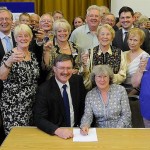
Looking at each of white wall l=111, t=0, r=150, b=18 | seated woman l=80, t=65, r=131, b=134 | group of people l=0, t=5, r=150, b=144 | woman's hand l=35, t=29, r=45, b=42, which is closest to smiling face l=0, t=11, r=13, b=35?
group of people l=0, t=5, r=150, b=144

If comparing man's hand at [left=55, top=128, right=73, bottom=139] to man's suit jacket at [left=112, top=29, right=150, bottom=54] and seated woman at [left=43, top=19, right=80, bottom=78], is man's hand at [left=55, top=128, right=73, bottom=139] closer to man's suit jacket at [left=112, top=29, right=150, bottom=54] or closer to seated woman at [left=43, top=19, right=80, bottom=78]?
seated woman at [left=43, top=19, right=80, bottom=78]

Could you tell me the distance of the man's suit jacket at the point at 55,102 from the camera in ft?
8.47

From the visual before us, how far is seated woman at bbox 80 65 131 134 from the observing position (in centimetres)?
265

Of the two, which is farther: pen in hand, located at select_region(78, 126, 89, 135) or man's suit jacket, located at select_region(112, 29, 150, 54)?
man's suit jacket, located at select_region(112, 29, 150, 54)

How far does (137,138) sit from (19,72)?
46.3 inches

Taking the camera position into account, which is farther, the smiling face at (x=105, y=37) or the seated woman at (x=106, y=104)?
the smiling face at (x=105, y=37)

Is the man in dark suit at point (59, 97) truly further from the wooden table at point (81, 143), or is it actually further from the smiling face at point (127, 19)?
the smiling face at point (127, 19)

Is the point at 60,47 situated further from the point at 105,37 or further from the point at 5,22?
the point at 5,22

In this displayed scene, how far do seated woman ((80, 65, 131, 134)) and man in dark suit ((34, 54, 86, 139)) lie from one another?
107 millimetres

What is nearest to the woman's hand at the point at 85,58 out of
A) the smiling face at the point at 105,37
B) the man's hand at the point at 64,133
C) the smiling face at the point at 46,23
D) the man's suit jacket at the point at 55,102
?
the smiling face at the point at 105,37

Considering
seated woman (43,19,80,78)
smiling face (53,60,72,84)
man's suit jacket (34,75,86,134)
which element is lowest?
man's suit jacket (34,75,86,134)

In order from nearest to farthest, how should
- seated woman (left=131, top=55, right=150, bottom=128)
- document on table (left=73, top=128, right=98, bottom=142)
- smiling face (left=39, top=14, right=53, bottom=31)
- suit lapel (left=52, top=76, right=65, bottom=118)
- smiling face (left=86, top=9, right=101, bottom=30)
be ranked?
document on table (left=73, top=128, right=98, bottom=142)
seated woman (left=131, top=55, right=150, bottom=128)
suit lapel (left=52, top=76, right=65, bottom=118)
smiling face (left=39, top=14, right=53, bottom=31)
smiling face (left=86, top=9, right=101, bottom=30)

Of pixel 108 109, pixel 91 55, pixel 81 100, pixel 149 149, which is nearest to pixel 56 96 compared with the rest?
pixel 81 100

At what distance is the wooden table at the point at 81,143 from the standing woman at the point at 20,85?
1.43 feet
